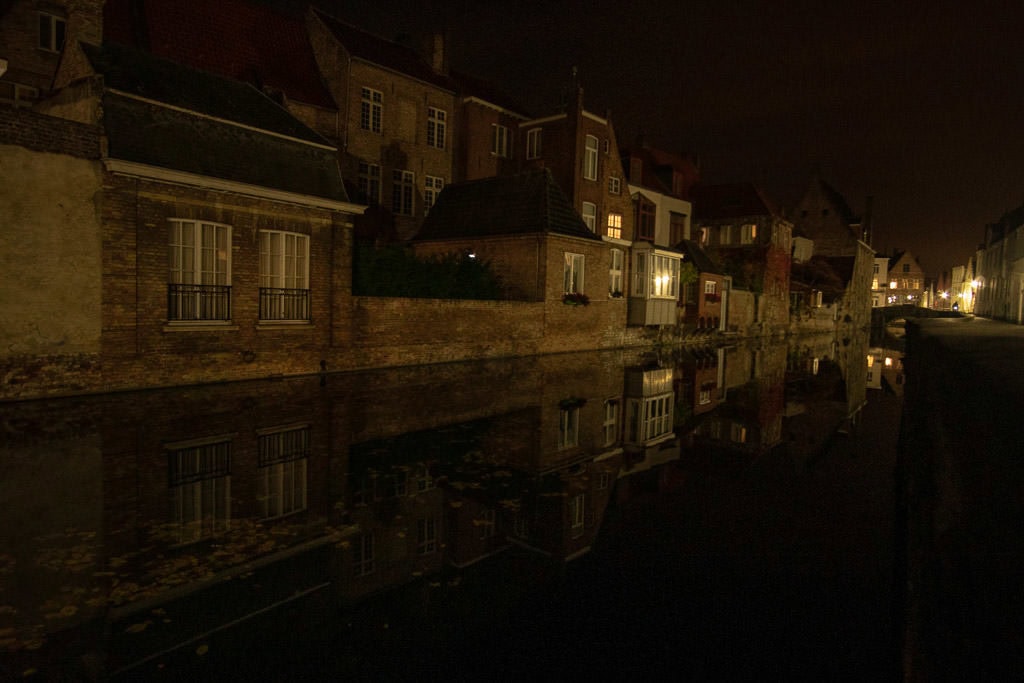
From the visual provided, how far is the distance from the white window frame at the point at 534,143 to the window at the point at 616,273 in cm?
777

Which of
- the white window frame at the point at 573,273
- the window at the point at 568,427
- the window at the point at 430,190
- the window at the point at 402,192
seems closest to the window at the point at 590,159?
the window at the point at 430,190

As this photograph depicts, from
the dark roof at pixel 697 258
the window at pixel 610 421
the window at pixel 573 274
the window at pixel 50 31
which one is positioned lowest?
the window at pixel 610 421

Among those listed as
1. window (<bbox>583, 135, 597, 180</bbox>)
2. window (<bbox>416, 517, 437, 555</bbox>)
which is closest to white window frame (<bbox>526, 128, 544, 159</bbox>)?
window (<bbox>583, 135, 597, 180</bbox>)

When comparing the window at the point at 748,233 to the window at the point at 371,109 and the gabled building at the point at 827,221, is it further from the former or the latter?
the window at the point at 371,109

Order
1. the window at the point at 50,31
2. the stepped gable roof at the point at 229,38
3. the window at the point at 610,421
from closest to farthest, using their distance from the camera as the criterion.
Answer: the window at the point at 610,421, the window at the point at 50,31, the stepped gable roof at the point at 229,38

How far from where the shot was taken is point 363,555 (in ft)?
16.7

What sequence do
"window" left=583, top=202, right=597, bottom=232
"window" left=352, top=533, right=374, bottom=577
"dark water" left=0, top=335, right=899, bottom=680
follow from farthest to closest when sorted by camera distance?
"window" left=583, top=202, right=597, bottom=232 < "window" left=352, top=533, right=374, bottom=577 < "dark water" left=0, top=335, right=899, bottom=680

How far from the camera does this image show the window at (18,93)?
20.0 m

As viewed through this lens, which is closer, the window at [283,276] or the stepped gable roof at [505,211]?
the window at [283,276]

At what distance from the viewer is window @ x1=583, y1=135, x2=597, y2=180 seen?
3191 cm

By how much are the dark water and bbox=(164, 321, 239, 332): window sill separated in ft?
7.78

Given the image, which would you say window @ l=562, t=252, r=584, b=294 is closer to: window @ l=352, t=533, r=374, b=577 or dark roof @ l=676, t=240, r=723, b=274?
dark roof @ l=676, t=240, r=723, b=274

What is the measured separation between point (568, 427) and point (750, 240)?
42.1 meters

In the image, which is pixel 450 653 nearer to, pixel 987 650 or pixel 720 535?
pixel 987 650
